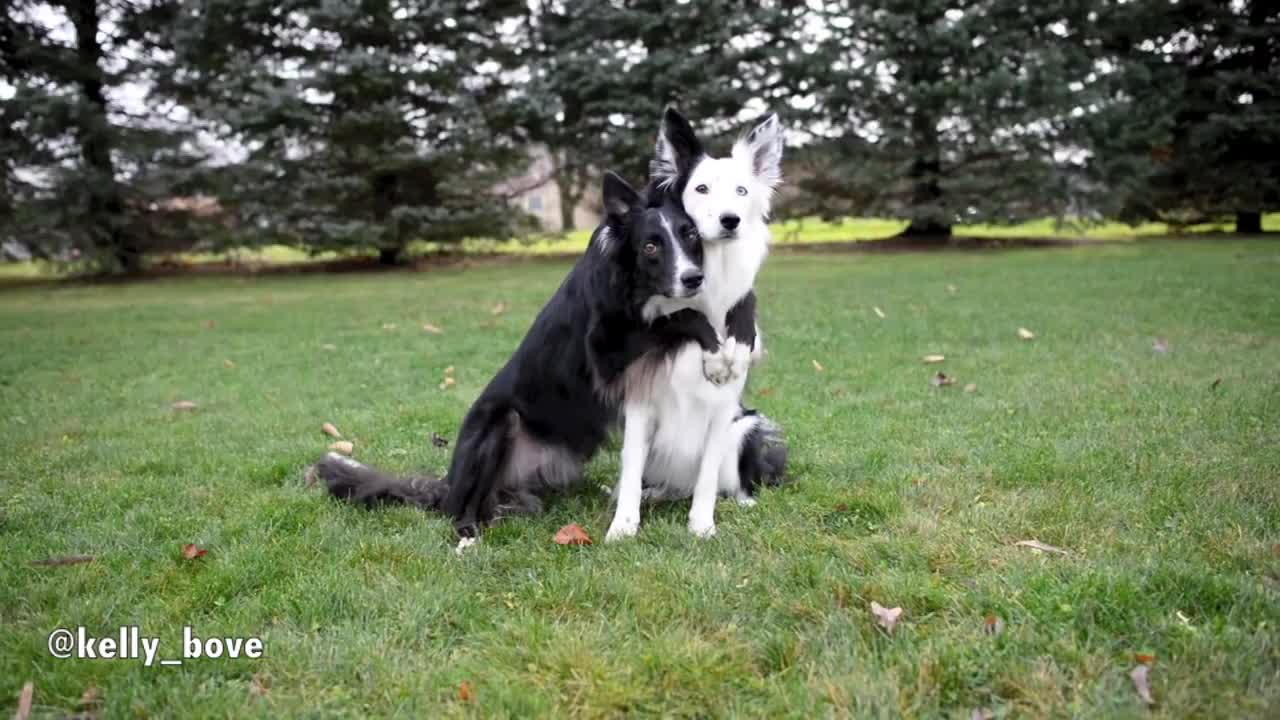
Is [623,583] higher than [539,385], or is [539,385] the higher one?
[539,385]

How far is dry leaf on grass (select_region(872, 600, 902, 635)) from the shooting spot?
2.70 metres

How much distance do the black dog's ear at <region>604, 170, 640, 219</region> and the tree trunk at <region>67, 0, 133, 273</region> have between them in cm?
1900

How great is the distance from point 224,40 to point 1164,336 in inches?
755

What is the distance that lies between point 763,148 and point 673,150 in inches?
15.3

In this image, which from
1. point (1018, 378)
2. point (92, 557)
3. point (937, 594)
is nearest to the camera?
point (937, 594)

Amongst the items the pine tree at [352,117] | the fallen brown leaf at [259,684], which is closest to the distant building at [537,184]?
the pine tree at [352,117]

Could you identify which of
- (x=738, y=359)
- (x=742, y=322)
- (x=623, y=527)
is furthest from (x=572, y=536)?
(x=742, y=322)

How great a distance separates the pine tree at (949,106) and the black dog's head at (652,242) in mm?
17035

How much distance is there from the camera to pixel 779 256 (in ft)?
67.7

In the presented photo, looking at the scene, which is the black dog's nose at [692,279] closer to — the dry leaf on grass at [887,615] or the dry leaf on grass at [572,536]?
the dry leaf on grass at [572,536]

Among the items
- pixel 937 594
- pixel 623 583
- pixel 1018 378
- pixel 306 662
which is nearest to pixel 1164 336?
pixel 1018 378

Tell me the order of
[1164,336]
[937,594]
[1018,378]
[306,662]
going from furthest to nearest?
[1164,336], [1018,378], [937,594], [306,662]

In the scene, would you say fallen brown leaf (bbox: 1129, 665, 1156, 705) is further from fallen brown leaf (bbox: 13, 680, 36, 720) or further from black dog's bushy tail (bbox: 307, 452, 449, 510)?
fallen brown leaf (bbox: 13, 680, 36, 720)

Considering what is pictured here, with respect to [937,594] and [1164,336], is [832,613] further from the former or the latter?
[1164,336]
